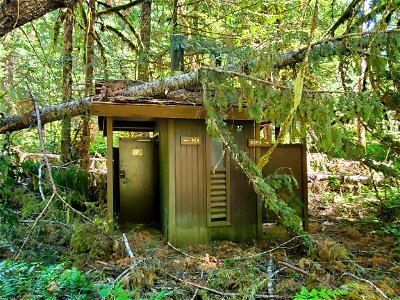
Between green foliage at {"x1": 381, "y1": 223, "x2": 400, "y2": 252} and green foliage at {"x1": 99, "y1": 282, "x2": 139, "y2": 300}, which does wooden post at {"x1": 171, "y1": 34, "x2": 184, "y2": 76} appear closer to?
green foliage at {"x1": 99, "y1": 282, "x2": 139, "y2": 300}

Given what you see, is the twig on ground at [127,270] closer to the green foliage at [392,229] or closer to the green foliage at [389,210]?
the green foliage at [392,229]

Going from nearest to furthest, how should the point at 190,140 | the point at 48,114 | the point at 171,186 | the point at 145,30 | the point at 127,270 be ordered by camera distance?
the point at 127,270, the point at 171,186, the point at 190,140, the point at 48,114, the point at 145,30

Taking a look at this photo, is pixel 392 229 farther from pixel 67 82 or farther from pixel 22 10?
pixel 67 82

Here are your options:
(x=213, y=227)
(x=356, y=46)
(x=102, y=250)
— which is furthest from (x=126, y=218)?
(x=356, y=46)

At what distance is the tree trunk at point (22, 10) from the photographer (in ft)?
10.3

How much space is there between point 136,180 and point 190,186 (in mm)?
1745

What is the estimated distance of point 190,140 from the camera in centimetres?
571

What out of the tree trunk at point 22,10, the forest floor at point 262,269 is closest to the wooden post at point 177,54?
the tree trunk at point 22,10

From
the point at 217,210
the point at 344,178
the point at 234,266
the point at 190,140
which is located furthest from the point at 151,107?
the point at 344,178

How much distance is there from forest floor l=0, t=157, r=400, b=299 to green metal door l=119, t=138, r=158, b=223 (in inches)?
40.2

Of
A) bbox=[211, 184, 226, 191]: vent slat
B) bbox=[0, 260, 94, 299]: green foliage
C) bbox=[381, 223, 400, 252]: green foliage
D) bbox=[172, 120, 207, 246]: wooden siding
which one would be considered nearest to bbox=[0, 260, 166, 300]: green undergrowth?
bbox=[0, 260, 94, 299]: green foliage

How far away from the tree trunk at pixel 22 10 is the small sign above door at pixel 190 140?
288cm

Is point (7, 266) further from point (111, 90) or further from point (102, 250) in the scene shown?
point (111, 90)

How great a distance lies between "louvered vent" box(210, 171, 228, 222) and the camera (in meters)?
5.83
